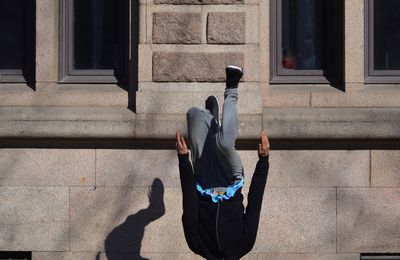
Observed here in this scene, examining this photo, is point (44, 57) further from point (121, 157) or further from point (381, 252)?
point (381, 252)

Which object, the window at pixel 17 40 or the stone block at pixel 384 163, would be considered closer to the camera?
the stone block at pixel 384 163

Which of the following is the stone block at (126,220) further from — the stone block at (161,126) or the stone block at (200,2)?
the stone block at (200,2)

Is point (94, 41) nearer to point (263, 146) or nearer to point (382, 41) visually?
point (382, 41)

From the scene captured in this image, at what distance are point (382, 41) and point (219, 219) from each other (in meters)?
3.83

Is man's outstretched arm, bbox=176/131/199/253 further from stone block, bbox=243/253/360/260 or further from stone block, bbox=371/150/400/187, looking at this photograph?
stone block, bbox=371/150/400/187

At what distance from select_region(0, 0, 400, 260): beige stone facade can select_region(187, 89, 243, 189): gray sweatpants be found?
1.87 meters

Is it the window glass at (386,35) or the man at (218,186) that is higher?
the window glass at (386,35)

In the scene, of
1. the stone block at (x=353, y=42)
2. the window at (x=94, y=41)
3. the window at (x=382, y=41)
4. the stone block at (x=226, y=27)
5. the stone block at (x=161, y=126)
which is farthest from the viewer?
the window at (x=94, y=41)

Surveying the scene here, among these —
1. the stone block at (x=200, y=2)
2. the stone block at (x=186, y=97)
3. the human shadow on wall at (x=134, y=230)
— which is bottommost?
the human shadow on wall at (x=134, y=230)

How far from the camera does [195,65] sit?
Answer: 10.9 meters

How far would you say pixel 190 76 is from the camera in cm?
1086

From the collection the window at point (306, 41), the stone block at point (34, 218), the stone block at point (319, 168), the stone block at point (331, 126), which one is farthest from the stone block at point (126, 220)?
the window at point (306, 41)

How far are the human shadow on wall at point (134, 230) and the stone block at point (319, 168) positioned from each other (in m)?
1.19

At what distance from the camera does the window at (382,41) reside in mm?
11430
